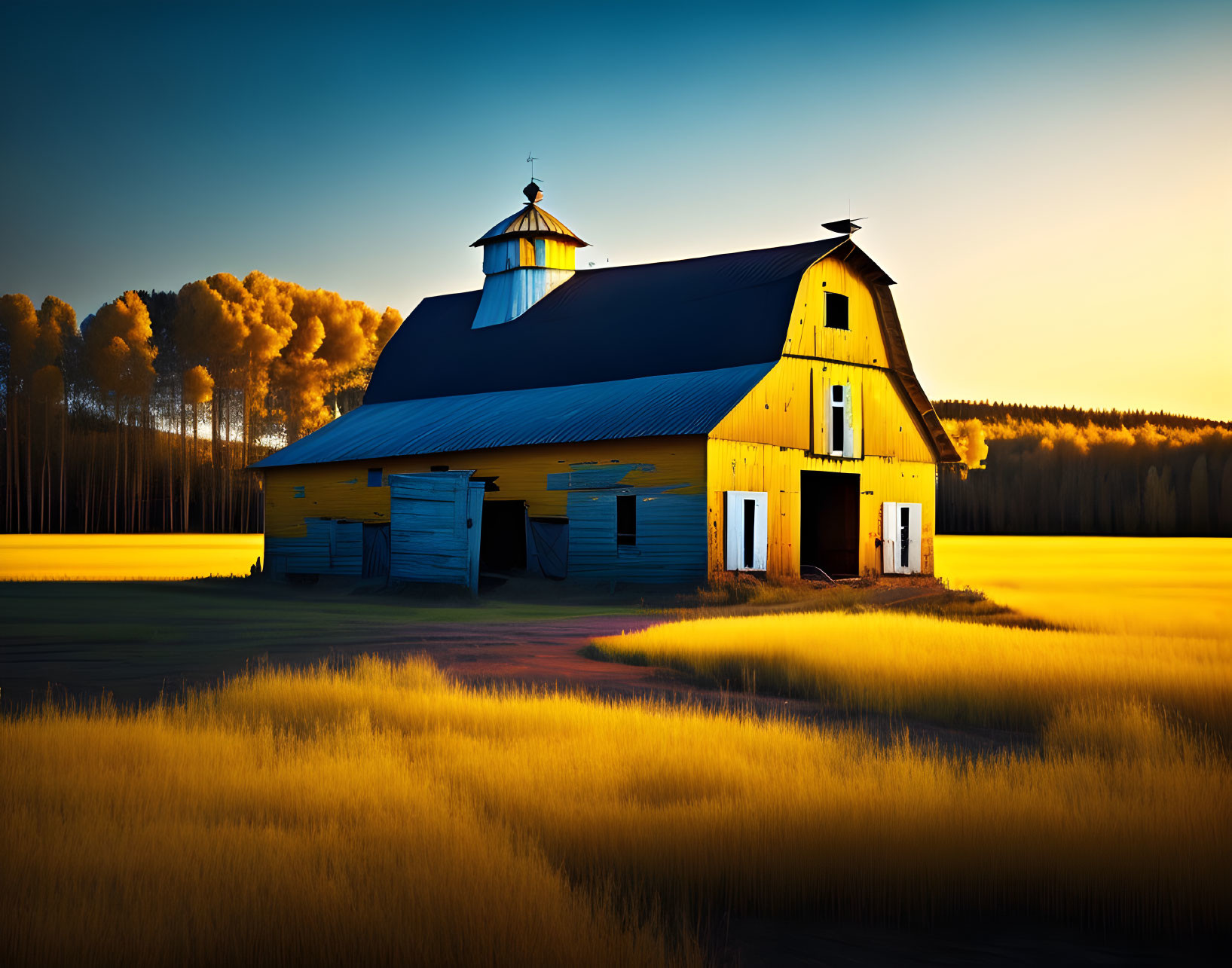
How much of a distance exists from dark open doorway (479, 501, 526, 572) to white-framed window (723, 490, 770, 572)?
811cm

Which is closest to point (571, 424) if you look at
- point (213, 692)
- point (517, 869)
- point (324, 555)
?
point (324, 555)

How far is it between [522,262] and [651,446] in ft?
45.4

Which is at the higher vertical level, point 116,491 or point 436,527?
point 116,491

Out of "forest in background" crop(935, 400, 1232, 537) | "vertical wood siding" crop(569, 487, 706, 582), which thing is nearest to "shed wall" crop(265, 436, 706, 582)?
"vertical wood siding" crop(569, 487, 706, 582)

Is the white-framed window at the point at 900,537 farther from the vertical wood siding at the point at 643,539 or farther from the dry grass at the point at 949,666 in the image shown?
the dry grass at the point at 949,666

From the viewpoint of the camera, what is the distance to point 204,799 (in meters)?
7.34

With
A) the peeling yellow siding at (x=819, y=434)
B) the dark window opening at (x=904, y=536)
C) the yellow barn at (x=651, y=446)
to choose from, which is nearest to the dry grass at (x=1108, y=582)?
the dark window opening at (x=904, y=536)

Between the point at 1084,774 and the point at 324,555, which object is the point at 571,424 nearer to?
the point at 324,555

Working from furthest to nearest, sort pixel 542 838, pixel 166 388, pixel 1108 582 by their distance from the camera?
pixel 166 388 → pixel 1108 582 → pixel 542 838

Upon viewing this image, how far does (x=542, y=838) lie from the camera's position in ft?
22.1

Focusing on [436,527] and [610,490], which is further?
[436,527]

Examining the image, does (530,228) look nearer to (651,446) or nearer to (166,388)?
(651,446)

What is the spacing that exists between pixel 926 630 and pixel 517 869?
13902 mm

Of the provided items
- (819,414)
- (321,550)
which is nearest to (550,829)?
(819,414)
